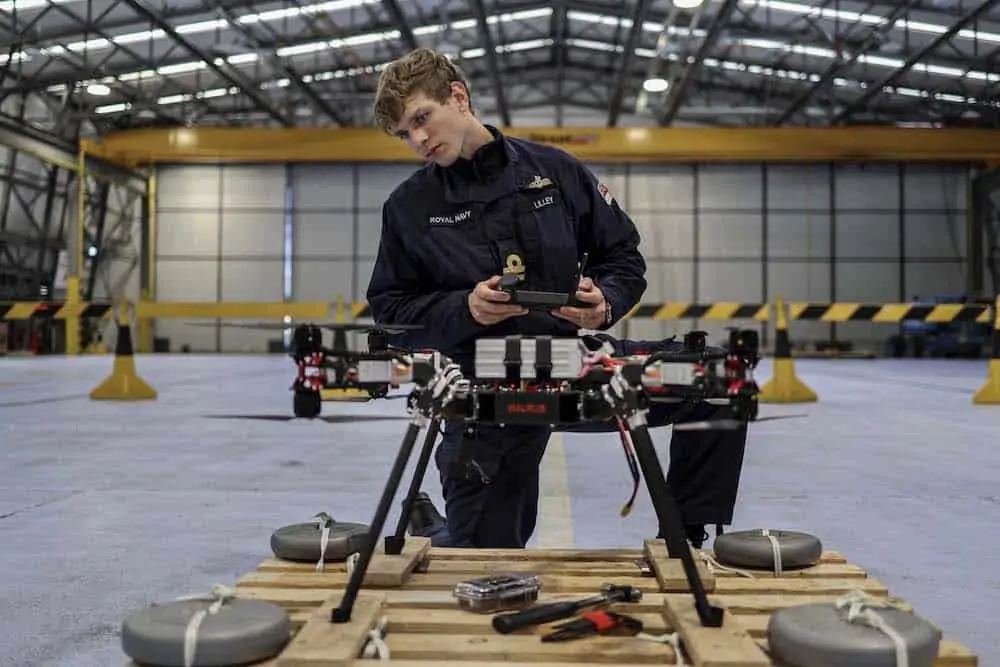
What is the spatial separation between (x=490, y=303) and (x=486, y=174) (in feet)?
2.05

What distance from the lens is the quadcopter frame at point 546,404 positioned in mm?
1656

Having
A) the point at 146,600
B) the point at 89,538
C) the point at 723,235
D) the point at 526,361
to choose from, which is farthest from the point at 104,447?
the point at 723,235

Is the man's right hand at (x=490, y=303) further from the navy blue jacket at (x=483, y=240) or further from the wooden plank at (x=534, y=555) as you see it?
the wooden plank at (x=534, y=555)

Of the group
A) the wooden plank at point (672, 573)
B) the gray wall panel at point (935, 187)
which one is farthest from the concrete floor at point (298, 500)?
the gray wall panel at point (935, 187)

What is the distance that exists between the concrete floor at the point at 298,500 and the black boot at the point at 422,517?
0.37 metres

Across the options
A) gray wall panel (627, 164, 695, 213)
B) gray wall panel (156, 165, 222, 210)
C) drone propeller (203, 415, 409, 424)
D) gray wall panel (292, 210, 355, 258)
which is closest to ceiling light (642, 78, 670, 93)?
gray wall panel (627, 164, 695, 213)

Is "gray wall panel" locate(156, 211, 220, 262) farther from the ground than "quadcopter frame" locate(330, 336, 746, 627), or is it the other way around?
"gray wall panel" locate(156, 211, 220, 262)

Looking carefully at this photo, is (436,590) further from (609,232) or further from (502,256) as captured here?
(609,232)

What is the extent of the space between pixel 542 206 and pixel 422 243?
338mm

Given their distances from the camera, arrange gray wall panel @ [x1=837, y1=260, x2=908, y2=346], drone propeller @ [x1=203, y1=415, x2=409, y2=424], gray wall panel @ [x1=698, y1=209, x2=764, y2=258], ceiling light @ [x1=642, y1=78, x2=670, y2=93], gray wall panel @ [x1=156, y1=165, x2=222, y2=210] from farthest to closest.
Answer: gray wall panel @ [x1=156, y1=165, x2=222, y2=210] < gray wall panel @ [x1=698, y1=209, x2=764, y2=258] < gray wall panel @ [x1=837, y1=260, x2=908, y2=346] < ceiling light @ [x1=642, y1=78, x2=670, y2=93] < drone propeller @ [x1=203, y1=415, x2=409, y2=424]

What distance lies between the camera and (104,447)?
16.9 feet

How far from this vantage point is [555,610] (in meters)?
1.75

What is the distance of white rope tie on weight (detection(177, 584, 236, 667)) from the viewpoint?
1.51m

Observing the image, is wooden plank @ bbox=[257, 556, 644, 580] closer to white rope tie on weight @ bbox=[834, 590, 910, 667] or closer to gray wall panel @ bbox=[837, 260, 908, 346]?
white rope tie on weight @ bbox=[834, 590, 910, 667]
